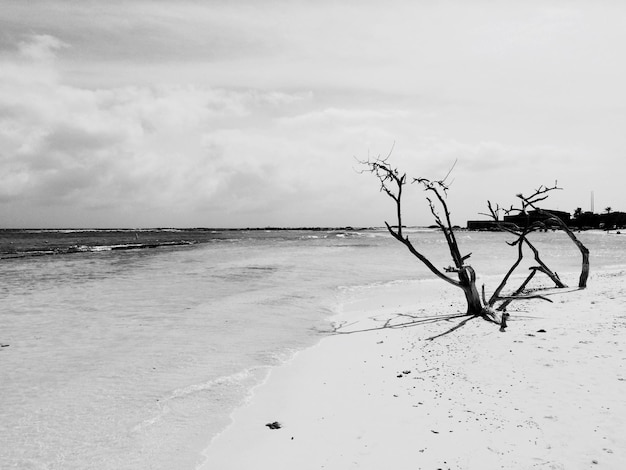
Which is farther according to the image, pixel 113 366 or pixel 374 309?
pixel 374 309

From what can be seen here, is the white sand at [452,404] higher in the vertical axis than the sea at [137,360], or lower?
higher

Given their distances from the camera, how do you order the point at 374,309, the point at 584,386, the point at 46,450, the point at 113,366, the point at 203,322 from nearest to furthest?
the point at 46,450 → the point at 584,386 → the point at 113,366 → the point at 203,322 → the point at 374,309

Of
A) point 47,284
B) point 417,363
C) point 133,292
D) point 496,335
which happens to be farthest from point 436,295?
point 47,284

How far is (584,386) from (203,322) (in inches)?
361

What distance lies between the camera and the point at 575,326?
820 centimetres

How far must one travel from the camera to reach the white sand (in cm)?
450

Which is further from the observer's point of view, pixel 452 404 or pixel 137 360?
pixel 137 360

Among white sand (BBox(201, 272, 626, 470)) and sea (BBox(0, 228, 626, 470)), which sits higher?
white sand (BBox(201, 272, 626, 470))

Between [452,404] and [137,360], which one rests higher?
[452,404]

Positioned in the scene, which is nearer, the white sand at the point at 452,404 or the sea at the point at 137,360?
the white sand at the point at 452,404

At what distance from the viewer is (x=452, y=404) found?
18.3 ft

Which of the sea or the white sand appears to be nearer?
the white sand

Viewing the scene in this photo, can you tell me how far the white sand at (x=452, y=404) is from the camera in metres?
4.50

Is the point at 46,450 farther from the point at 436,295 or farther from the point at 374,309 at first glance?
the point at 436,295
